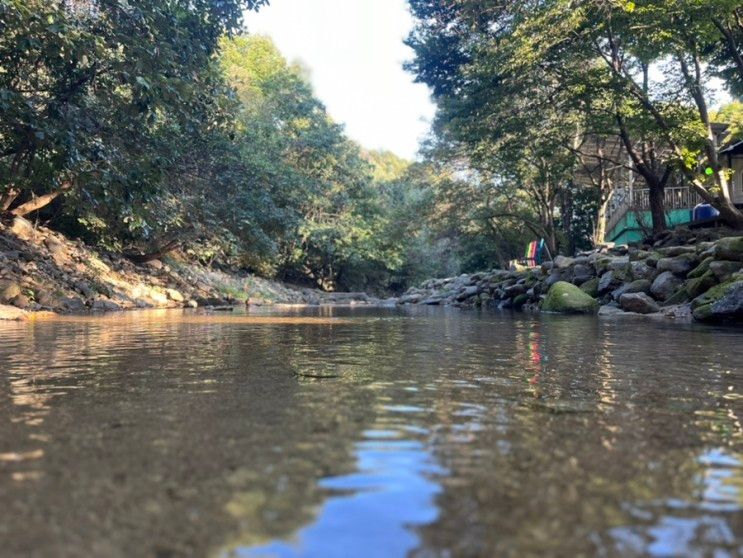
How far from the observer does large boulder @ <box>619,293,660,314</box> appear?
454 inches

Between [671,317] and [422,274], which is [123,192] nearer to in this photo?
[671,317]

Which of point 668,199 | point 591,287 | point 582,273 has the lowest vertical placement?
point 591,287

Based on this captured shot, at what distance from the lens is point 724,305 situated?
360 inches

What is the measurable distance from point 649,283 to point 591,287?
203 cm

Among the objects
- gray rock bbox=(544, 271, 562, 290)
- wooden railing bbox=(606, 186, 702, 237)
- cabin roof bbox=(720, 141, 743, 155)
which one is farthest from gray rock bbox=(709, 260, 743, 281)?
wooden railing bbox=(606, 186, 702, 237)

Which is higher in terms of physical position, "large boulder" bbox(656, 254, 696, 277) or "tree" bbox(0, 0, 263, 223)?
"tree" bbox(0, 0, 263, 223)

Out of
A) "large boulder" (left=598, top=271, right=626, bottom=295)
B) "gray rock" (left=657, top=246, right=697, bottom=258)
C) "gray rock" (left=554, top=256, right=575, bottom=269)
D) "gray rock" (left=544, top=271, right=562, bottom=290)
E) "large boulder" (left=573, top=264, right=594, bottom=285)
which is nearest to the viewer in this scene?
"gray rock" (left=657, top=246, right=697, bottom=258)

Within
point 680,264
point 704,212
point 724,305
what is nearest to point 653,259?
point 680,264

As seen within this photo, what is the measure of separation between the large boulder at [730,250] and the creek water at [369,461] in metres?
8.30

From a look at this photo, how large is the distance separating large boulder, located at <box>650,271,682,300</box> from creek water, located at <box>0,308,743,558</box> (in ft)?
30.1

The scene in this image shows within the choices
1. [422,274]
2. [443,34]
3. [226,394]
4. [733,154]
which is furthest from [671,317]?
[422,274]

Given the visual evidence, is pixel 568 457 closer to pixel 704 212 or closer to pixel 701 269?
pixel 701 269

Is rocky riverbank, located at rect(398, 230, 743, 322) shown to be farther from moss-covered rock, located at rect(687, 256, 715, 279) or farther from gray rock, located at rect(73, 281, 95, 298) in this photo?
gray rock, located at rect(73, 281, 95, 298)

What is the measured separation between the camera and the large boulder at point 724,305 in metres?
9.05
